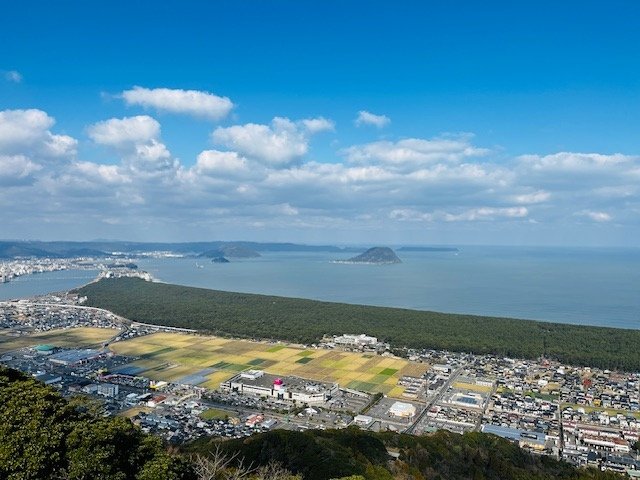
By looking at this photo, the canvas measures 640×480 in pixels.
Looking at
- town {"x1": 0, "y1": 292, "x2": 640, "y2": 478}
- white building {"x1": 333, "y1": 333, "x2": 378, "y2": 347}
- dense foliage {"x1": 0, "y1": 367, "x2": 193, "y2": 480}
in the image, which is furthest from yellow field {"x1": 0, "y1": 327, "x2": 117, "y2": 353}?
dense foliage {"x1": 0, "y1": 367, "x2": 193, "y2": 480}

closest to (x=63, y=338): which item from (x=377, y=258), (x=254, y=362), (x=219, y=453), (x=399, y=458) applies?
(x=254, y=362)

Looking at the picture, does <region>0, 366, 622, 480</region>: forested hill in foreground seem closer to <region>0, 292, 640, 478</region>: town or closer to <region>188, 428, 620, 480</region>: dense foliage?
<region>188, 428, 620, 480</region>: dense foliage

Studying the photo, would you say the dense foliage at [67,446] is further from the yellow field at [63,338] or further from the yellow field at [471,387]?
the yellow field at [63,338]

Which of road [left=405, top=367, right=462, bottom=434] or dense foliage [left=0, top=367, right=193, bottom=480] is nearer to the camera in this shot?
dense foliage [left=0, top=367, right=193, bottom=480]

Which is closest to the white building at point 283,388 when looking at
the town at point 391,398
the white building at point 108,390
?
the town at point 391,398

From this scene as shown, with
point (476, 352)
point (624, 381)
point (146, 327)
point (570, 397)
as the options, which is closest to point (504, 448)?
point (570, 397)

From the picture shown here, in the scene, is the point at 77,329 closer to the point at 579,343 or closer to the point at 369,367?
the point at 369,367
